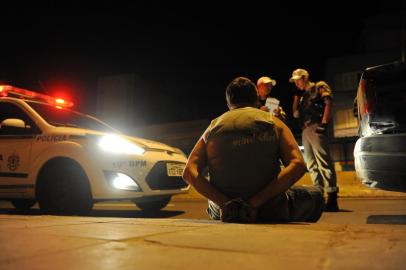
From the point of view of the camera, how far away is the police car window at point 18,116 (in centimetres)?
565

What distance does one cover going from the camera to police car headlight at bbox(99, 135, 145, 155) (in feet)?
17.0

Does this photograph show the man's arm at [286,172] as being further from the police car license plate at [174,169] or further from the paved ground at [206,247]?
the police car license plate at [174,169]

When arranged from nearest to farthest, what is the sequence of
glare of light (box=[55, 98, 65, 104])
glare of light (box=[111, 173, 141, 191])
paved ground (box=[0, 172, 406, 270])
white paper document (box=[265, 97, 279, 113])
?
paved ground (box=[0, 172, 406, 270]) < glare of light (box=[111, 173, 141, 191]) < white paper document (box=[265, 97, 279, 113]) < glare of light (box=[55, 98, 65, 104])

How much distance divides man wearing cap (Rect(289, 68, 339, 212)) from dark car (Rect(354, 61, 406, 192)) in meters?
1.49

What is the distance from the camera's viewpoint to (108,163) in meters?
5.07

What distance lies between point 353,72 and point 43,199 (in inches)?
960

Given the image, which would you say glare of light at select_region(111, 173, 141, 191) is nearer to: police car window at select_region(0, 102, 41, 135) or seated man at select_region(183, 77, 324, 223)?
police car window at select_region(0, 102, 41, 135)

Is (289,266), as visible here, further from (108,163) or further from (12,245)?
(108,163)

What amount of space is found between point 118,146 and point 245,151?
243 centimetres

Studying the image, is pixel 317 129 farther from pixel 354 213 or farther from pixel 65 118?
pixel 65 118

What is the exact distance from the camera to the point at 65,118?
6117 millimetres

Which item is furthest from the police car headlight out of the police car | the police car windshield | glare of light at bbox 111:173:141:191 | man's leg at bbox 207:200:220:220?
man's leg at bbox 207:200:220:220

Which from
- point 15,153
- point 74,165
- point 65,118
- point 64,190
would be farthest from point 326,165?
point 15,153

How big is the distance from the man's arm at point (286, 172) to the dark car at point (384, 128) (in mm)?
848
